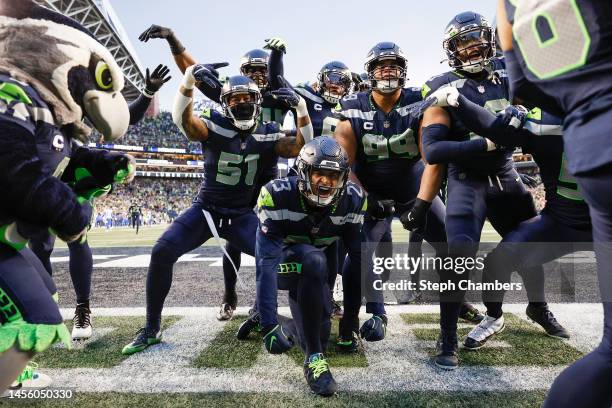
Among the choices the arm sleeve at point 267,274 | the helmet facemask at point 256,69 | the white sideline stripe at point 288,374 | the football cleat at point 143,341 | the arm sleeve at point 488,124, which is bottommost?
the football cleat at point 143,341

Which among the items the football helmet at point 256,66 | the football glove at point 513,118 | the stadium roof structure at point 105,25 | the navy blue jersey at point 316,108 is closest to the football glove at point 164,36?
the football helmet at point 256,66

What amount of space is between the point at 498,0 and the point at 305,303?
1680 mm

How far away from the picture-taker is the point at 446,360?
2.39 metres

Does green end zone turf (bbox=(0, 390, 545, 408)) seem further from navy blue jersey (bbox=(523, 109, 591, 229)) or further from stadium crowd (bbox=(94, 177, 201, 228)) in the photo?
stadium crowd (bbox=(94, 177, 201, 228))

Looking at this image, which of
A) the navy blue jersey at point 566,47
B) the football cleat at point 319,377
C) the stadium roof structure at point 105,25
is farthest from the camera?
the stadium roof structure at point 105,25

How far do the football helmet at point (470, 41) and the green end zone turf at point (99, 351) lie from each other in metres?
2.95

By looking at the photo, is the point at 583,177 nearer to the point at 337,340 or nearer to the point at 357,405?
the point at 357,405

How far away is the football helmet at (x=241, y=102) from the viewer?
3109 millimetres

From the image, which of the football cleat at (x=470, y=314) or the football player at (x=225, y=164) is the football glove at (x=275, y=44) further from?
the football cleat at (x=470, y=314)

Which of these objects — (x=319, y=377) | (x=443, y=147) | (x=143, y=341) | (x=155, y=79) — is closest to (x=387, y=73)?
(x=443, y=147)

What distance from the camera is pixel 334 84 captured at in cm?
405

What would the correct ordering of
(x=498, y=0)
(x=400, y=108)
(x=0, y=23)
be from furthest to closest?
(x=400, y=108), (x=0, y=23), (x=498, y=0)

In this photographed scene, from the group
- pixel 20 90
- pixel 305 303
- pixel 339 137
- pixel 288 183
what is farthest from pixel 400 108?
pixel 20 90

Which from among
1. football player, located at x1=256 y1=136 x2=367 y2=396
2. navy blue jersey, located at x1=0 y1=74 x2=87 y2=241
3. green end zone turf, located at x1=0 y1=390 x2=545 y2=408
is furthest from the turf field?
navy blue jersey, located at x1=0 y1=74 x2=87 y2=241
